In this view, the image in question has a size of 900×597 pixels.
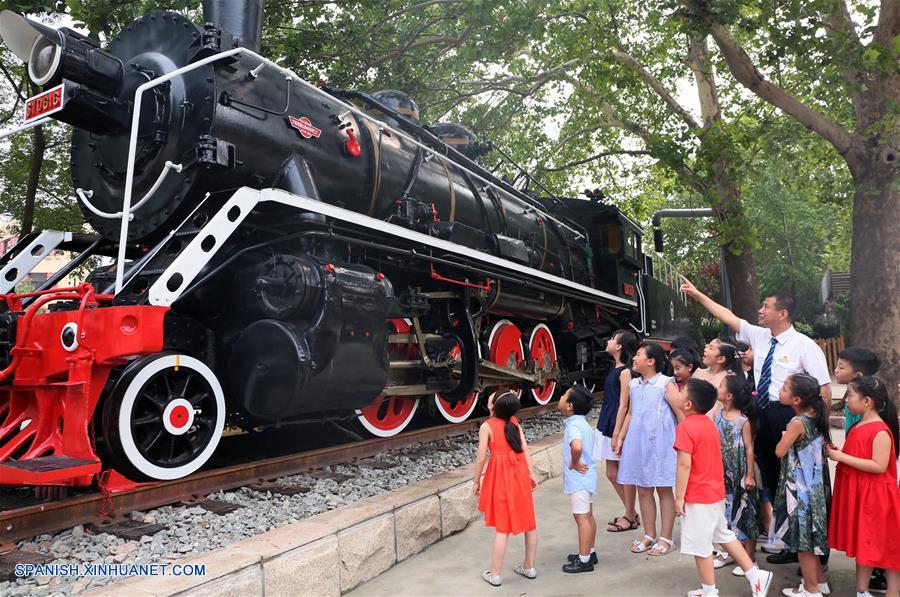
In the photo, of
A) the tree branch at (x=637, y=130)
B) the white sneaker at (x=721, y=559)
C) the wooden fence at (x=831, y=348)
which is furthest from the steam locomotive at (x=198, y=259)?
the wooden fence at (x=831, y=348)

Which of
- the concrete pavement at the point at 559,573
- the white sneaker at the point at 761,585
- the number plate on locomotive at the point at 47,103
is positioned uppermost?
the number plate on locomotive at the point at 47,103

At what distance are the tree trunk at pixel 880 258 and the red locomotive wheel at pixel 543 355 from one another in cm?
411

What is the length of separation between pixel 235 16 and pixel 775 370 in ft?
14.6

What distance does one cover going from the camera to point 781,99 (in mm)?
9406

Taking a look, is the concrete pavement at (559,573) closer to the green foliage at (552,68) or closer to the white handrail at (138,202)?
the white handrail at (138,202)

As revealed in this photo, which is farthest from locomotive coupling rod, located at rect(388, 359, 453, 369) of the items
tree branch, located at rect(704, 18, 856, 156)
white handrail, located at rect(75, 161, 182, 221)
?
tree branch, located at rect(704, 18, 856, 156)

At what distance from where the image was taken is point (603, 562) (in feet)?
12.3

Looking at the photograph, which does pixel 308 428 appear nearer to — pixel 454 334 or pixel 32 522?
pixel 454 334

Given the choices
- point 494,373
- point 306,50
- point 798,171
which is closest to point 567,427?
point 494,373

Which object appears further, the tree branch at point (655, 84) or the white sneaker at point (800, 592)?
the tree branch at point (655, 84)

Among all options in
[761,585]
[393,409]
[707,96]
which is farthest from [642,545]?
[707,96]

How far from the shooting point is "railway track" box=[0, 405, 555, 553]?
10.7ft

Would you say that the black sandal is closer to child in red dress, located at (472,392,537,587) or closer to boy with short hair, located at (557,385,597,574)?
boy with short hair, located at (557,385,597,574)

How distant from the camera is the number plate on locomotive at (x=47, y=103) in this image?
394 cm
